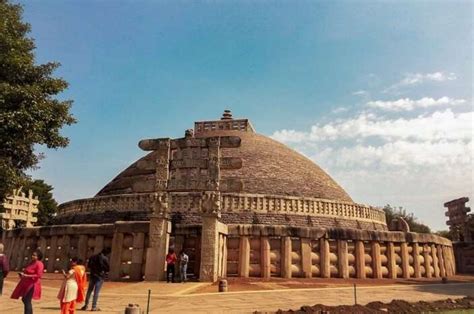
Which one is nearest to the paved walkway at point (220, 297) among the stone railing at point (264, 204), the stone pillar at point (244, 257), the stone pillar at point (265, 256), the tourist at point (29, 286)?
the tourist at point (29, 286)

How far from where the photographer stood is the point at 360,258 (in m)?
12.6

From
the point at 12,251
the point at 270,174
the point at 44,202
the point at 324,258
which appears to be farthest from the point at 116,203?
the point at 44,202

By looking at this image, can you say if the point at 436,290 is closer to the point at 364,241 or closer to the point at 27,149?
the point at 364,241

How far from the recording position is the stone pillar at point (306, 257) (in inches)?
464

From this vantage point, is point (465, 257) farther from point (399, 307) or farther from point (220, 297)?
point (220, 297)

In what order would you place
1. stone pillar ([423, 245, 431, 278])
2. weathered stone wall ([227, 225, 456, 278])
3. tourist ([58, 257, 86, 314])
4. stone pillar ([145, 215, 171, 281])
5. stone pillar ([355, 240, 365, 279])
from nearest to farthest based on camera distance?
tourist ([58, 257, 86, 314]) → stone pillar ([145, 215, 171, 281]) → weathered stone wall ([227, 225, 456, 278]) → stone pillar ([355, 240, 365, 279]) → stone pillar ([423, 245, 431, 278])

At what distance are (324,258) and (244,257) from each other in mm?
2617

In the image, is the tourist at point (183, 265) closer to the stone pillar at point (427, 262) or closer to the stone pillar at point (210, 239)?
Answer: the stone pillar at point (210, 239)

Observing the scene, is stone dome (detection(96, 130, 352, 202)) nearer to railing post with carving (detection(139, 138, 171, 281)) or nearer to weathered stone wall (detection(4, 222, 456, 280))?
weathered stone wall (detection(4, 222, 456, 280))

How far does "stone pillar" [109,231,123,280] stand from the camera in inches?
441

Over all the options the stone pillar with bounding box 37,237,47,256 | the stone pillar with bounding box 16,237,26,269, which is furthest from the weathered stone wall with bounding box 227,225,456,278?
the stone pillar with bounding box 16,237,26,269

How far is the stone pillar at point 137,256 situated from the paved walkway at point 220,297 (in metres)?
0.87

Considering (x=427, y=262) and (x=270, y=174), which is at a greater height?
(x=270, y=174)

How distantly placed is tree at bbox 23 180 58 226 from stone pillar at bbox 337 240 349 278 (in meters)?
31.9
